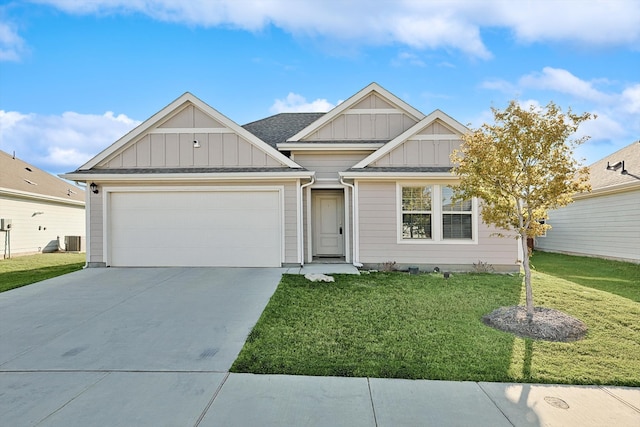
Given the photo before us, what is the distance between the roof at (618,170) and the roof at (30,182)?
23.2 metres

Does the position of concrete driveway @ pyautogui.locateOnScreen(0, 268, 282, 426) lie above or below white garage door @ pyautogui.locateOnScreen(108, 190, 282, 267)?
below

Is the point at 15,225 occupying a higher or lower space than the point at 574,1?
lower

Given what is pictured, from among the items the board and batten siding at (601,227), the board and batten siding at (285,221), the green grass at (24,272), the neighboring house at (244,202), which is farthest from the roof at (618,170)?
the green grass at (24,272)

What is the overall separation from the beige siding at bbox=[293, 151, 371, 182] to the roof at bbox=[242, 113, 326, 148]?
1.42 m

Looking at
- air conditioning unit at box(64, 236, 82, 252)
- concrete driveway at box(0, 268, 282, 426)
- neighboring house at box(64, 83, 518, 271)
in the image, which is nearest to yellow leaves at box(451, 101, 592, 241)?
neighboring house at box(64, 83, 518, 271)

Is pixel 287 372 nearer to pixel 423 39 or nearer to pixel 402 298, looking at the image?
pixel 402 298

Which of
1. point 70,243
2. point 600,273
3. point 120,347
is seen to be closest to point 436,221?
point 600,273

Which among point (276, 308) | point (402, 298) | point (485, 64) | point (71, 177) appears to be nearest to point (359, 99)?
point (485, 64)

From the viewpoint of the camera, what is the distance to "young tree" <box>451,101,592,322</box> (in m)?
5.15

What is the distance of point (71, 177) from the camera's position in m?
9.66

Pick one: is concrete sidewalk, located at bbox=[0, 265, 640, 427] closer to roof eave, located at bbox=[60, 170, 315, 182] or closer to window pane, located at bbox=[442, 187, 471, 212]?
roof eave, located at bbox=[60, 170, 315, 182]

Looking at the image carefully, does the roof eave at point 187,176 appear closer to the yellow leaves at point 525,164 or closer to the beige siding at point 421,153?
the beige siding at point 421,153

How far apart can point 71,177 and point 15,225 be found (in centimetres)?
812

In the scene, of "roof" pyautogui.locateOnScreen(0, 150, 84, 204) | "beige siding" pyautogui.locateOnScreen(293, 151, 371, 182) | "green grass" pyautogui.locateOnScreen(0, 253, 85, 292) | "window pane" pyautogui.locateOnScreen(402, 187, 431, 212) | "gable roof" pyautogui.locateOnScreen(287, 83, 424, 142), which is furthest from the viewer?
"roof" pyautogui.locateOnScreen(0, 150, 84, 204)
